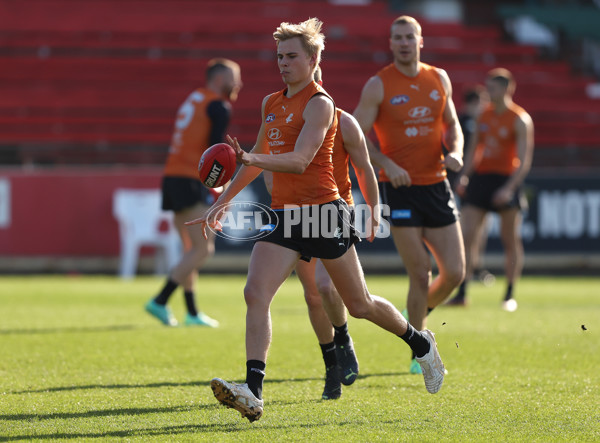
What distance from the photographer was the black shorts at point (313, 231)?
184 inches

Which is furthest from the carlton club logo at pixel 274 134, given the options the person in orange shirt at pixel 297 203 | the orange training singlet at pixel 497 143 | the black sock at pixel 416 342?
the orange training singlet at pixel 497 143

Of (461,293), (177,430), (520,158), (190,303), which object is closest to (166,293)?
(190,303)

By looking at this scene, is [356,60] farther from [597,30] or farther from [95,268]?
[95,268]

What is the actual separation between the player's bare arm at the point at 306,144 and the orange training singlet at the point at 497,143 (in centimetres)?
630

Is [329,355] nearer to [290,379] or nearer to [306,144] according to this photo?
[290,379]

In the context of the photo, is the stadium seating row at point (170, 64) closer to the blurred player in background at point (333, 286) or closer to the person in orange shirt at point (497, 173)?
the person in orange shirt at point (497, 173)

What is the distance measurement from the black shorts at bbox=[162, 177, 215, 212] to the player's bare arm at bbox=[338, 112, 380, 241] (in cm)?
390

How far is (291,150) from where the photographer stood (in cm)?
472

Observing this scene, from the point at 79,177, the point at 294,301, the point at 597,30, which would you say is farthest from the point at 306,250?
the point at 597,30

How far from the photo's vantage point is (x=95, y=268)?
15.5 metres

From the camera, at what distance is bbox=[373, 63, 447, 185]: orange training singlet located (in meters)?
6.28

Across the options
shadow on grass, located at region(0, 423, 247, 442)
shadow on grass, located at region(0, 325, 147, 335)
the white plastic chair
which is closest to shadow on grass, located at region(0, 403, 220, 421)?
shadow on grass, located at region(0, 423, 247, 442)

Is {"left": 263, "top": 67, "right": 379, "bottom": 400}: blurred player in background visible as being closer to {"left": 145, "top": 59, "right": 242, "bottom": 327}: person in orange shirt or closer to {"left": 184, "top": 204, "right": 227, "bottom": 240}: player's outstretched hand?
{"left": 184, "top": 204, "right": 227, "bottom": 240}: player's outstretched hand

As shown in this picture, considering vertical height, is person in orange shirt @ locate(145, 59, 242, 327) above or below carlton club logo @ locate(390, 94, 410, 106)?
below
